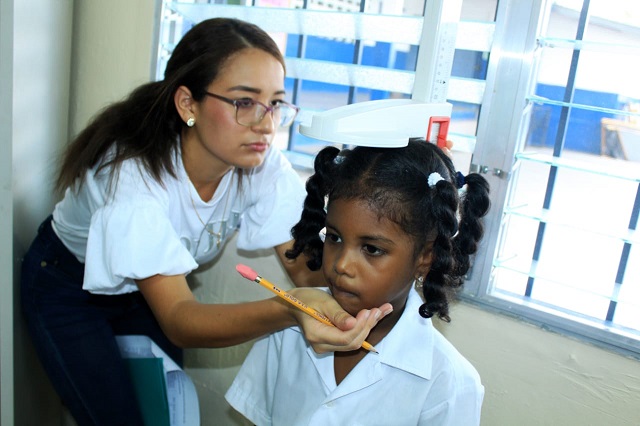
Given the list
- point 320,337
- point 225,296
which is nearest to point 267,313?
point 320,337

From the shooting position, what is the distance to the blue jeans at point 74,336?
1.46 m

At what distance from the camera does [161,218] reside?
128cm

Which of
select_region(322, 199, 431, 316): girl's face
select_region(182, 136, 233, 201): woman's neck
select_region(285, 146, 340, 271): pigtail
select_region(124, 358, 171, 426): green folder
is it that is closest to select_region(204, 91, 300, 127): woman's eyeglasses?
select_region(182, 136, 233, 201): woman's neck

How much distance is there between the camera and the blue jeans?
1.46 metres

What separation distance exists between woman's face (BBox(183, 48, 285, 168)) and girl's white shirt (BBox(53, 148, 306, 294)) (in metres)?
0.12

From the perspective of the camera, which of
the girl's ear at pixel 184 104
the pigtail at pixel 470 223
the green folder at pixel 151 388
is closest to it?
the pigtail at pixel 470 223

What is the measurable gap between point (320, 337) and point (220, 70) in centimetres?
69

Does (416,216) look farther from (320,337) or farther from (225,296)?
(225,296)

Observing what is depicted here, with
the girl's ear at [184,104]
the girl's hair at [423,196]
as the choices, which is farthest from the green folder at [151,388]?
the girl's hair at [423,196]

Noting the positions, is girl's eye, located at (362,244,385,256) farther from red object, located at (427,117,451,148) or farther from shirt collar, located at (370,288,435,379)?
red object, located at (427,117,451,148)

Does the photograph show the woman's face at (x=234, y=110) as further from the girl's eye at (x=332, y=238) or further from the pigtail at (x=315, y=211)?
the girl's eye at (x=332, y=238)

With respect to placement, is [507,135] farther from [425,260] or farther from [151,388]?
[151,388]

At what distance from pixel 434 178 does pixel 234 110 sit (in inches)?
22.3

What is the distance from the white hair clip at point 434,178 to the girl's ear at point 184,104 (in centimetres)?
66
